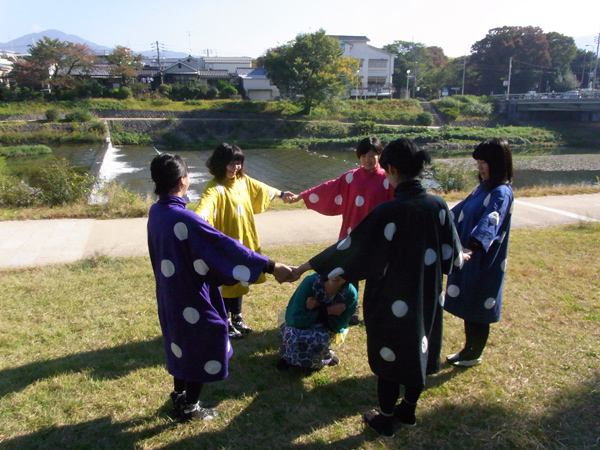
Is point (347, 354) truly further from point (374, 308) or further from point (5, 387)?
point (5, 387)

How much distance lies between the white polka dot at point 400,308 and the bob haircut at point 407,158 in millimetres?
678

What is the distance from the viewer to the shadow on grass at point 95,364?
10.1 ft

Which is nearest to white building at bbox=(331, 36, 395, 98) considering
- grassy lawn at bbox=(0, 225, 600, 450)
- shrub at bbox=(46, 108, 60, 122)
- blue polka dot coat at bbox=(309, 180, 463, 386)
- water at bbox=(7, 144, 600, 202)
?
water at bbox=(7, 144, 600, 202)

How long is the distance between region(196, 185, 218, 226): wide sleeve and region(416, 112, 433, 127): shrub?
4077cm

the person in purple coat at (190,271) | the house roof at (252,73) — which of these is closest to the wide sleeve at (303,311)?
the person in purple coat at (190,271)

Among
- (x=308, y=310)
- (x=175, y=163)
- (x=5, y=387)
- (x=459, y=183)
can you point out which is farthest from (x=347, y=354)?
(x=459, y=183)

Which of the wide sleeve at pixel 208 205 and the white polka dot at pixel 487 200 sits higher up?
the white polka dot at pixel 487 200

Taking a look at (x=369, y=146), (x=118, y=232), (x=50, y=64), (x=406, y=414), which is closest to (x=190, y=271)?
(x=406, y=414)

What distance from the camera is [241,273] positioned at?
7.59 ft

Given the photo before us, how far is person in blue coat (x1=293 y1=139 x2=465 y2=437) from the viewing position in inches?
89.5

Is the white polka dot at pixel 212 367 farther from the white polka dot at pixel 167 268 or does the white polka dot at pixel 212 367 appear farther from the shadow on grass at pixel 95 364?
the shadow on grass at pixel 95 364

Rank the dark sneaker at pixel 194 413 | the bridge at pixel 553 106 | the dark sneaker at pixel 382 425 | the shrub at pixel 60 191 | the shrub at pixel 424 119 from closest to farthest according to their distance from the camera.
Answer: the dark sneaker at pixel 382 425 < the dark sneaker at pixel 194 413 < the shrub at pixel 60 191 < the bridge at pixel 553 106 < the shrub at pixel 424 119

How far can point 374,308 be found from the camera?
2.39 meters

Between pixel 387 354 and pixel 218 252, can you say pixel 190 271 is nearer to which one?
pixel 218 252
